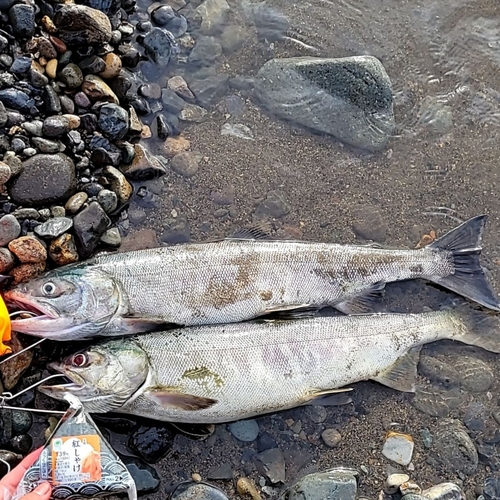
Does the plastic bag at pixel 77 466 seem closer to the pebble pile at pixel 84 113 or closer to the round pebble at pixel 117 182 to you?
the pebble pile at pixel 84 113

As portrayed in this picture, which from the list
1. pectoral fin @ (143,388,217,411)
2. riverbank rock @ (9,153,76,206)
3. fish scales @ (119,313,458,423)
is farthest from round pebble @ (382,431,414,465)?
riverbank rock @ (9,153,76,206)

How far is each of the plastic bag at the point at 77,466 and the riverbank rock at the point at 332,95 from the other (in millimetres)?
3486

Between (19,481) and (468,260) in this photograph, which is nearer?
(19,481)

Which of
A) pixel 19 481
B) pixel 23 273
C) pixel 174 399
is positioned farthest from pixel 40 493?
pixel 23 273

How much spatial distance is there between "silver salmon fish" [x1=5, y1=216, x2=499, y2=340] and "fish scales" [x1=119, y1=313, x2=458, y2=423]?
0.65 feet

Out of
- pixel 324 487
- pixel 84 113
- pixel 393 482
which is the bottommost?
pixel 393 482

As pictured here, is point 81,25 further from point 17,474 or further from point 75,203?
point 17,474

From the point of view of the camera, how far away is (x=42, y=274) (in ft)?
17.9

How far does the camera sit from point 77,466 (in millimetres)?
4820

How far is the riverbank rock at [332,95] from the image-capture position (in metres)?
6.58

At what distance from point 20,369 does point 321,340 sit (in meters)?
2.49

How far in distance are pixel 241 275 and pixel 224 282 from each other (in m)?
0.16

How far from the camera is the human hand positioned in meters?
4.63

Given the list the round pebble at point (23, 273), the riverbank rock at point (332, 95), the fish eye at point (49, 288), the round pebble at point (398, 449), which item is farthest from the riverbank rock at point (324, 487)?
the riverbank rock at point (332, 95)
